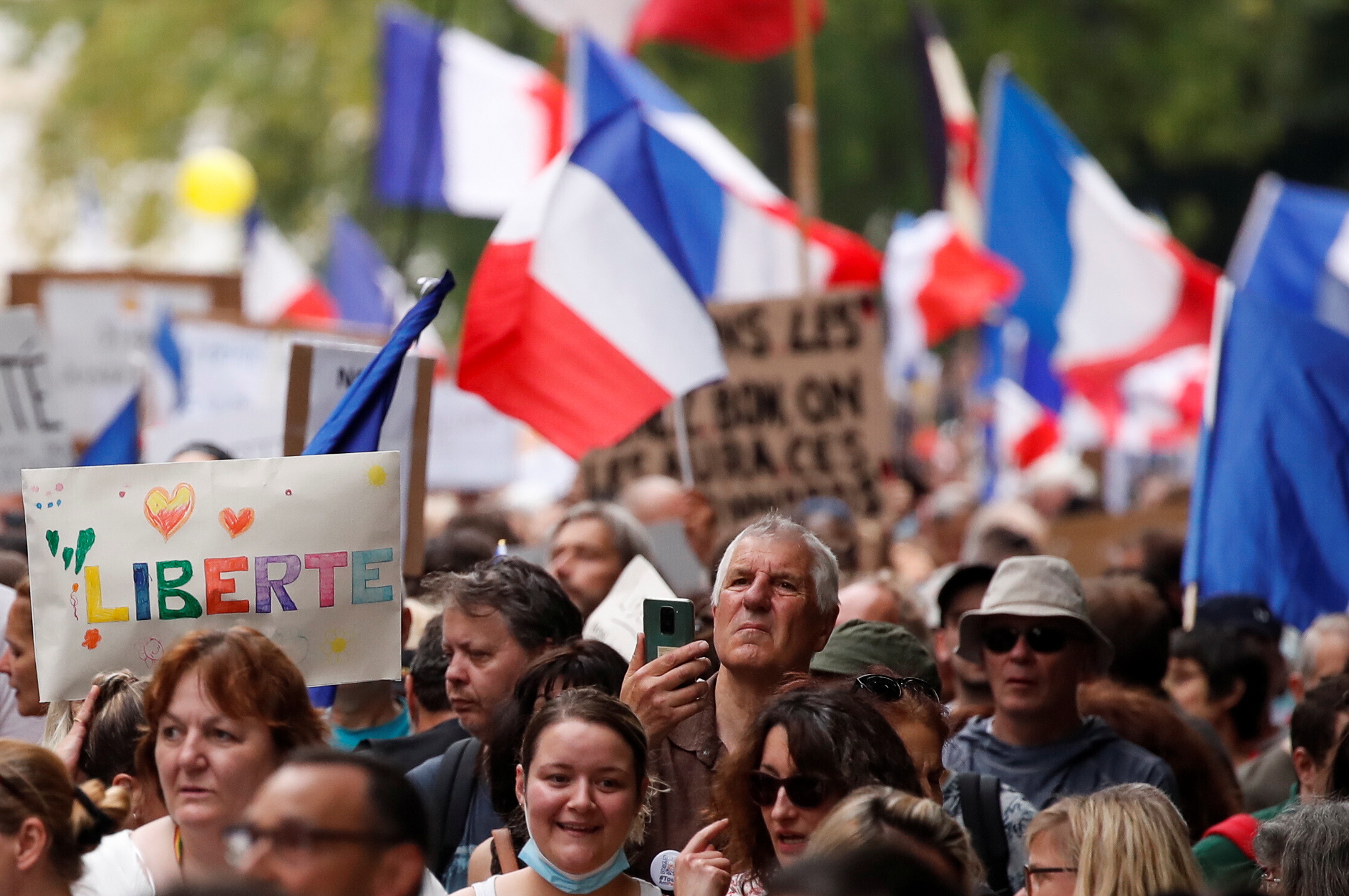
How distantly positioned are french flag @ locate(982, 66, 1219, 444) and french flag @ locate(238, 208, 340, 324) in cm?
621

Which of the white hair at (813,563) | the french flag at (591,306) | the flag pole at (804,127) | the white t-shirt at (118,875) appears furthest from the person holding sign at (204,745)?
the flag pole at (804,127)

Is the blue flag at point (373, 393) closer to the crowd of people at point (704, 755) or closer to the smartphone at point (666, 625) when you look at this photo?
the crowd of people at point (704, 755)

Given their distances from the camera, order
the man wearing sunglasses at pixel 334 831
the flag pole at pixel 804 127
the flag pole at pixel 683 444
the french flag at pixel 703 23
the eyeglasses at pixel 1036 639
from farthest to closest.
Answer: the french flag at pixel 703 23
the flag pole at pixel 804 127
the flag pole at pixel 683 444
the eyeglasses at pixel 1036 639
the man wearing sunglasses at pixel 334 831

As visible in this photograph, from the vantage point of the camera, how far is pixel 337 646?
452 centimetres

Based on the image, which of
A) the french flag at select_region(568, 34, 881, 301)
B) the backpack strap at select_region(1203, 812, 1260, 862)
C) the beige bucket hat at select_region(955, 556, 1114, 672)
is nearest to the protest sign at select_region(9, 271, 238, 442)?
the french flag at select_region(568, 34, 881, 301)

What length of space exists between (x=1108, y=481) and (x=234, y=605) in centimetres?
1196

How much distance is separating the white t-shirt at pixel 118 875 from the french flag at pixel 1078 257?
27.9 ft

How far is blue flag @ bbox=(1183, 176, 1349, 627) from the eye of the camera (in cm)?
671

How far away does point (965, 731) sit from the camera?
534cm

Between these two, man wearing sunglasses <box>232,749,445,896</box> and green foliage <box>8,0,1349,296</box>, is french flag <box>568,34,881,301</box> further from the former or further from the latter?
green foliage <box>8,0,1349,296</box>

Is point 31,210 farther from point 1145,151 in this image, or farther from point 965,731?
point 965,731

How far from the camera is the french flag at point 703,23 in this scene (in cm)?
1084

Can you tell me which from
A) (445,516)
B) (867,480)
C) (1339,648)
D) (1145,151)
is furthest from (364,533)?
(1145,151)

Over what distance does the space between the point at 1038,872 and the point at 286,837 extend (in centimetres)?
190
